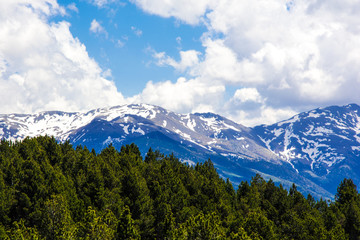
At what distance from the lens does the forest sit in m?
48.6

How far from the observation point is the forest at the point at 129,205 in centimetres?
4856

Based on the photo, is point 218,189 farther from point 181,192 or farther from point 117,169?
point 117,169

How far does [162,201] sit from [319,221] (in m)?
36.9

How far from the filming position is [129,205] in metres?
70.0

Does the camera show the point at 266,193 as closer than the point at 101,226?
No

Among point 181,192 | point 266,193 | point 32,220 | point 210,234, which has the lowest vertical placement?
point 32,220

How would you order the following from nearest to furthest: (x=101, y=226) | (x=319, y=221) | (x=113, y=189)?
(x=101, y=226)
(x=113, y=189)
(x=319, y=221)

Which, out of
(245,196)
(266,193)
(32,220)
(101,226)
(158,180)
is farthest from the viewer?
(266,193)

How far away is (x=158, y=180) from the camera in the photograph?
84.7m

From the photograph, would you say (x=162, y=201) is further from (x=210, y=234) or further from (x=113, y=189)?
(x=210, y=234)

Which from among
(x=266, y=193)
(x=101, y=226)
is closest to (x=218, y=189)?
(x=266, y=193)

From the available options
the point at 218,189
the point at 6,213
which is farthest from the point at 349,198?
the point at 6,213

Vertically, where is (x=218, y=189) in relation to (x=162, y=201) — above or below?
above

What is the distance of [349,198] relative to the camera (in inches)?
4272
